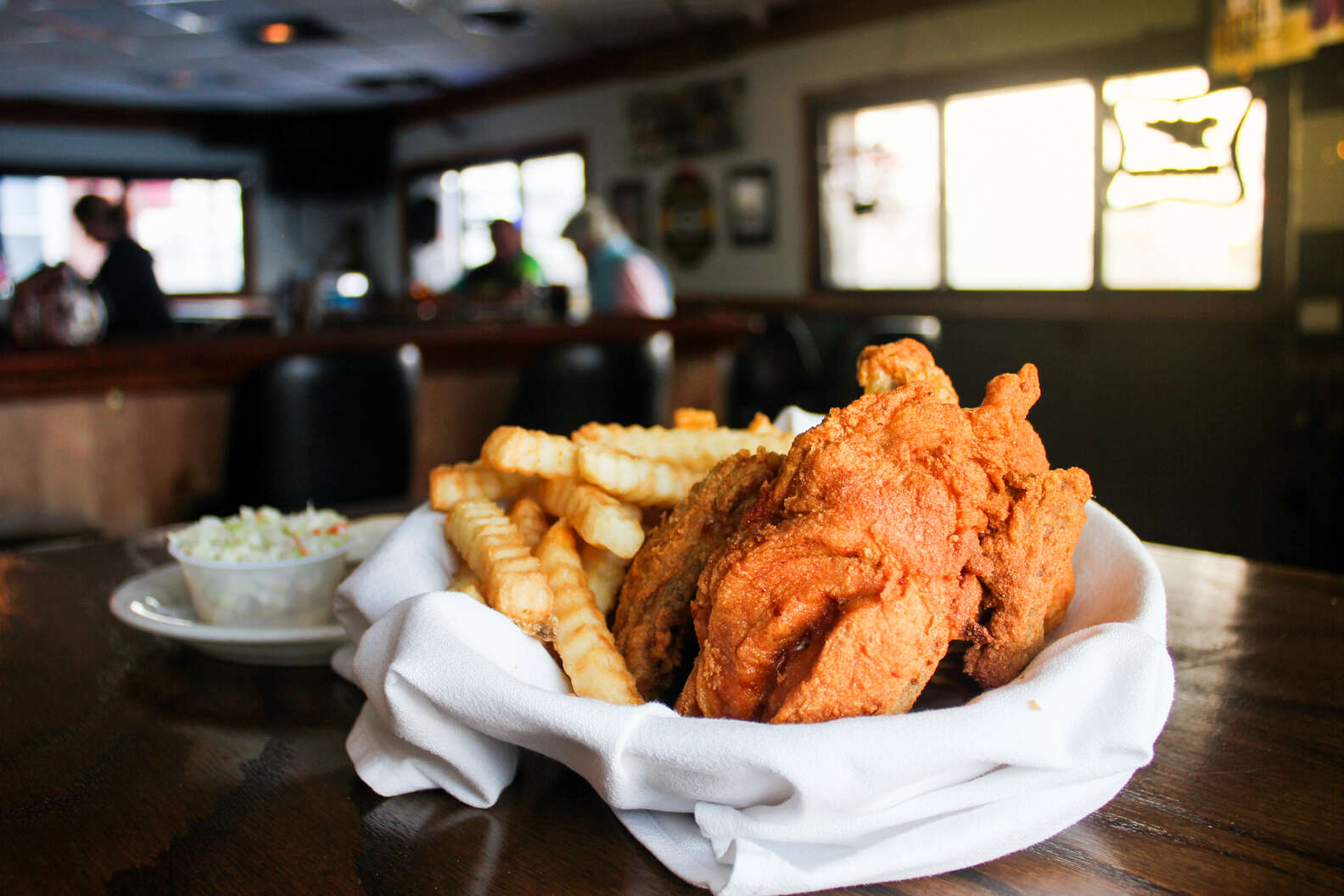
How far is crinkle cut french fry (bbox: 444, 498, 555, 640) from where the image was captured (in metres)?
0.79

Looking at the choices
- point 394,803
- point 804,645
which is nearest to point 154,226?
point 394,803

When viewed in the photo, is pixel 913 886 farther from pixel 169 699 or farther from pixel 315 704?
pixel 169 699

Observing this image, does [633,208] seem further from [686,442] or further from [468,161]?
[686,442]

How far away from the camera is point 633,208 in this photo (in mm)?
9469

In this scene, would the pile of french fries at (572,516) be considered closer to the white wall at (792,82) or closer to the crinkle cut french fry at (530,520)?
the crinkle cut french fry at (530,520)

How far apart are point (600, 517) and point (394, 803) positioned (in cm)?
28

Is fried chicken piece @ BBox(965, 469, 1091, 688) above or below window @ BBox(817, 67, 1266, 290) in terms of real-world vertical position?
below

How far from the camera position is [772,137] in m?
8.12

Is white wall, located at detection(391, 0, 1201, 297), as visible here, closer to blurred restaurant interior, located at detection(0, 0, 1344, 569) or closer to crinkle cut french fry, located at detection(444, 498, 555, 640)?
blurred restaurant interior, located at detection(0, 0, 1344, 569)

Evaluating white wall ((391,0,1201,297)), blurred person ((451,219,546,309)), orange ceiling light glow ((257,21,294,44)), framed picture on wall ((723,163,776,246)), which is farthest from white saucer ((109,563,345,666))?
orange ceiling light glow ((257,21,294,44))

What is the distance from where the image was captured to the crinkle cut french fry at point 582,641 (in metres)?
0.77

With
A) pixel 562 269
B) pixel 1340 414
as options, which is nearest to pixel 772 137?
pixel 562 269

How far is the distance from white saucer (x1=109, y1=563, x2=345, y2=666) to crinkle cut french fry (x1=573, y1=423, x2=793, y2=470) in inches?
13.4

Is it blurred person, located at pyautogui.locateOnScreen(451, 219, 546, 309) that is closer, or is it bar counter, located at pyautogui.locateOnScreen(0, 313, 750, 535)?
bar counter, located at pyautogui.locateOnScreen(0, 313, 750, 535)
